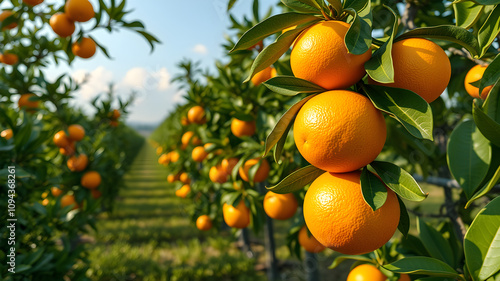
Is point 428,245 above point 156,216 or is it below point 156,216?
above

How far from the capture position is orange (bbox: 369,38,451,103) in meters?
0.50

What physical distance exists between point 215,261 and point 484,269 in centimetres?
384

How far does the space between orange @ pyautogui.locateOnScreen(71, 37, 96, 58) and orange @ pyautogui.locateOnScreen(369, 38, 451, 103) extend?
133cm

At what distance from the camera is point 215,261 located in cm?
397

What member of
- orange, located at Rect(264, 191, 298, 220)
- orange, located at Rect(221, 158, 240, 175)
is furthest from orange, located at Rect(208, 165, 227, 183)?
orange, located at Rect(264, 191, 298, 220)

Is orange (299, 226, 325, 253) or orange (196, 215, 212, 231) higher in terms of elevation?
orange (299, 226, 325, 253)

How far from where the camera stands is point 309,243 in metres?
1.51

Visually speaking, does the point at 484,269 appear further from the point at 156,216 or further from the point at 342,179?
the point at 156,216

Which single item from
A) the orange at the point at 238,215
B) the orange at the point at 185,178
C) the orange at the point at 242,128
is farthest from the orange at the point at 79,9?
the orange at the point at 185,178

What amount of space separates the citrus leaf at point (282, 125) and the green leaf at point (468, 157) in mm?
450

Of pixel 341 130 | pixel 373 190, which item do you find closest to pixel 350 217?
pixel 373 190

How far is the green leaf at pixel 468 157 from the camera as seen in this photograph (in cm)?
67

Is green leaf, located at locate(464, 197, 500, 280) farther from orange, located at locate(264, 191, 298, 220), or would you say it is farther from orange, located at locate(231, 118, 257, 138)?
orange, located at locate(231, 118, 257, 138)

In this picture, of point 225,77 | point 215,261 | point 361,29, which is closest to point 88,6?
point 225,77
